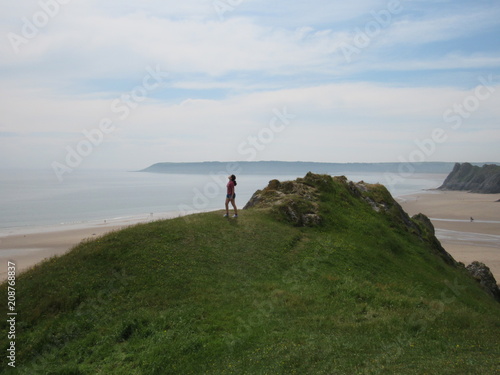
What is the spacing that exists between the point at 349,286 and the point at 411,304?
355cm

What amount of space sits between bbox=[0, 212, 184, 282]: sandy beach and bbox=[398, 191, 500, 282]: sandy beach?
47.2 metres

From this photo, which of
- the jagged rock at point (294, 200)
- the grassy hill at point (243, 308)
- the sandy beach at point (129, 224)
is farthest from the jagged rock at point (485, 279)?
the jagged rock at point (294, 200)

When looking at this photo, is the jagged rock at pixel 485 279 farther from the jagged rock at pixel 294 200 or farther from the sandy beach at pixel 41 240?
the sandy beach at pixel 41 240

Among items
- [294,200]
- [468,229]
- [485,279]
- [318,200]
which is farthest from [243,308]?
[468,229]

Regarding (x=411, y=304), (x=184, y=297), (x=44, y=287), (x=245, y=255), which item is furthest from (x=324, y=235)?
(x=44, y=287)

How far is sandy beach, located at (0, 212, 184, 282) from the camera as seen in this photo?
49478 mm

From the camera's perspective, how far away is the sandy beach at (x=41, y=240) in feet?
162

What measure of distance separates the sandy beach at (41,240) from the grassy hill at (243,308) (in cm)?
2562

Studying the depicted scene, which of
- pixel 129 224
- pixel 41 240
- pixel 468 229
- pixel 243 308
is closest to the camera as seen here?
pixel 243 308

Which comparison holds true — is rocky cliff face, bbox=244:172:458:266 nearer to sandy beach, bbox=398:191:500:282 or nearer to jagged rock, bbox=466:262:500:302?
jagged rock, bbox=466:262:500:302

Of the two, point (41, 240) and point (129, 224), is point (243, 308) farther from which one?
point (129, 224)

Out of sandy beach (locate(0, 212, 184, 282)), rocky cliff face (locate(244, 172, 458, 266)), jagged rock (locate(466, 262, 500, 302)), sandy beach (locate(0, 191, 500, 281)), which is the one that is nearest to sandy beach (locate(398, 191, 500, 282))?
sandy beach (locate(0, 191, 500, 281))

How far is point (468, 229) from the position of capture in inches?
3068

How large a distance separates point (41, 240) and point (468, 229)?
83.2 metres
